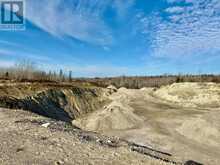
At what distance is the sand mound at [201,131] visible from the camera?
20.5 metres

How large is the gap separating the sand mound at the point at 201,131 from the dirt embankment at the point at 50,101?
13423 mm

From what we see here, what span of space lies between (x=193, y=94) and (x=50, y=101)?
83.3ft

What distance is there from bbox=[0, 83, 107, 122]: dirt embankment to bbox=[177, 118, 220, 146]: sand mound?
13423mm

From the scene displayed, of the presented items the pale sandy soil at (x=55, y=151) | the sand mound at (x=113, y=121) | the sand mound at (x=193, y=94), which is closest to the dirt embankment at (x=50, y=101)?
the sand mound at (x=113, y=121)

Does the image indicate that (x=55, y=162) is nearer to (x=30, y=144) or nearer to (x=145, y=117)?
(x=30, y=144)

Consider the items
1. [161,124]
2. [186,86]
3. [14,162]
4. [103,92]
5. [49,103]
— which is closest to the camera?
[14,162]

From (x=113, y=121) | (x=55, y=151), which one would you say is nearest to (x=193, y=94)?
(x=113, y=121)

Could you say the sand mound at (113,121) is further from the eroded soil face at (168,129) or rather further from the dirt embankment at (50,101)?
the dirt embankment at (50,101)

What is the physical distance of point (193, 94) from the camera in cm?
4656

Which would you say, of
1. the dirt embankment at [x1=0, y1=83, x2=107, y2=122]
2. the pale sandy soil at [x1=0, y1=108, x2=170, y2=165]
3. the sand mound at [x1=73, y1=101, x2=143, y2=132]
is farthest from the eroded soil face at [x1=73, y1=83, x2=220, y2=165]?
the pale sandy soil at [x1=0, y1=108, x2=170, y2=165]

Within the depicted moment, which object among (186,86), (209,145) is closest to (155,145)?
(209,145)

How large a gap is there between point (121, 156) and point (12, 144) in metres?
3.80

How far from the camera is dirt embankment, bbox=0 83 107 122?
Answer: 27878 mm

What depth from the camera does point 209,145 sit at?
19547 millimetres
